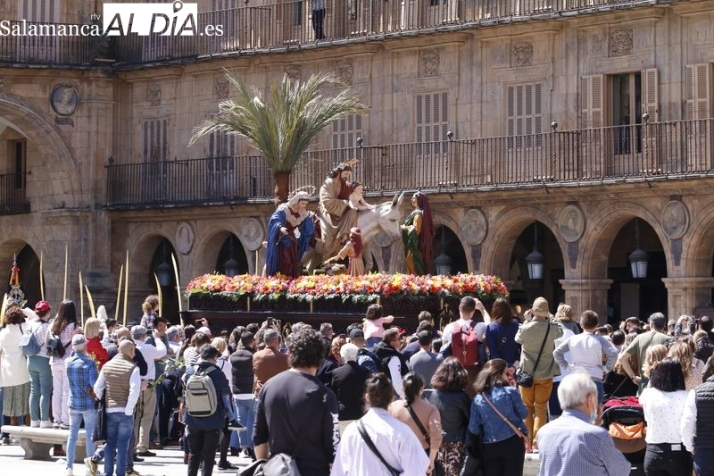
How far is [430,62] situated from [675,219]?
21.2 ft

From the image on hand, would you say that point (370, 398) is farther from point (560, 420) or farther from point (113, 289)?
point (113, 289)

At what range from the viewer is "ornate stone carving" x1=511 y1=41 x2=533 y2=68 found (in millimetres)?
31875

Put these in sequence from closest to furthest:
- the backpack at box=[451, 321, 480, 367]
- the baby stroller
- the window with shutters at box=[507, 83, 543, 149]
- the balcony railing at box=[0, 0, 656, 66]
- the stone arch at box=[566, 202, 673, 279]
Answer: the baby stroller → the backpack at box=[451, 321, 480, 367] → the stone arch at box=[566, 202, 673, 279] → the window with shutters at box=[507, 83, 543, 149] → the balcony railing at box=[0, 0, 656, 66]

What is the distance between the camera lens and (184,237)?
37250 mm

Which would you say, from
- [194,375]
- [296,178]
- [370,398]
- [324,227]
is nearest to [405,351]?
[194,375]

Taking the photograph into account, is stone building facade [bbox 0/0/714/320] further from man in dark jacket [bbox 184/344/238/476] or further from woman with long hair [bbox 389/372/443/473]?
woman with long hair [bbox 389/372/443/473]

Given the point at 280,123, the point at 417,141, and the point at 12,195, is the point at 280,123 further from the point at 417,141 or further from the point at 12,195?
the point at 12,195

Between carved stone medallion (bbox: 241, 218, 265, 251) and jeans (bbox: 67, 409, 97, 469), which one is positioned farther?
carved stone medallion (bbox: 241, 218, 265, 251)

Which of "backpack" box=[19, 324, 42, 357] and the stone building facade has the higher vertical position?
the stone building facade

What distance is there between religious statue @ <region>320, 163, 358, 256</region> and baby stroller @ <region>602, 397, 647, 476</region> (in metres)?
10.3

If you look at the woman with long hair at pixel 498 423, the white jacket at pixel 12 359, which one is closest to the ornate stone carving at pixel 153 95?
the white jacket at pixel 12 359

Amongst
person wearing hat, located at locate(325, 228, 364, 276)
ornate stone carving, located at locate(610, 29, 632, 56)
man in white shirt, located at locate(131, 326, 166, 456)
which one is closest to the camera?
man in white shirt, located at locate(131, 326, 166, 456)

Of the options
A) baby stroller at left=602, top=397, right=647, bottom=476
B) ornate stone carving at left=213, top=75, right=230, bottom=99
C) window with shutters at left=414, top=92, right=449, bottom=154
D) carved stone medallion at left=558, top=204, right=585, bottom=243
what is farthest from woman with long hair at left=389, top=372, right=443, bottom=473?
ornate stone carving at left=213, top=75, right=230, bottom=99

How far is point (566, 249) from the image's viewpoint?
31000 millimetres
